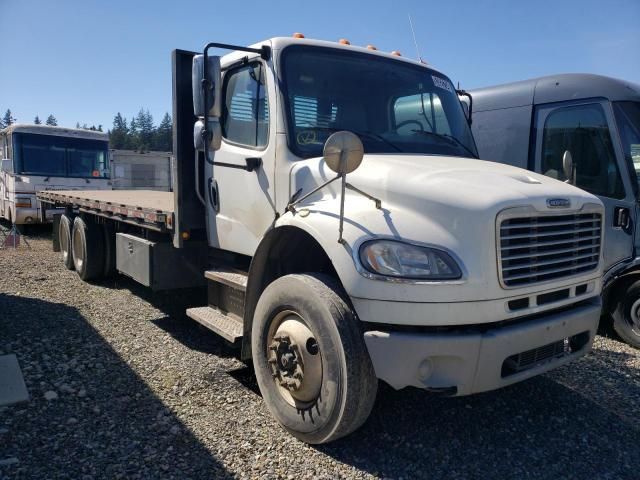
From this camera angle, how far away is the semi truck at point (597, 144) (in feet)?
18.7

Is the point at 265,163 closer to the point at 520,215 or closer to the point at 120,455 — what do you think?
the point at 520,215

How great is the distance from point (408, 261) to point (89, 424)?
2365 mm

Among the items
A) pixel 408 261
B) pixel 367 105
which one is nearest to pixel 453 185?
pixel 408 261

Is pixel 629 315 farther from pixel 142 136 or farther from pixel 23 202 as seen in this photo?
pixel 142 136

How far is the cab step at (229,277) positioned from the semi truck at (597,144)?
325 centimetres

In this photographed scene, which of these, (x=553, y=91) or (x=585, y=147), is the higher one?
(x=553, y=91)

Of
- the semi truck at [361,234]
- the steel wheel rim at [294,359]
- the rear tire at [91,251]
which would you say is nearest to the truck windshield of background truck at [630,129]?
the semi truck at [361,234]

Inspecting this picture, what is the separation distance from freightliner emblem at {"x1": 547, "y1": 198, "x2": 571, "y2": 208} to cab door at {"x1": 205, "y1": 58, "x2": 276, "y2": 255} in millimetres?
1854

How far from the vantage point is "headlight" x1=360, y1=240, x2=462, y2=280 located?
2.81 m

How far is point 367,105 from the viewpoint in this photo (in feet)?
13.1

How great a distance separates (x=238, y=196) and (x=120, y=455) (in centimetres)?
204

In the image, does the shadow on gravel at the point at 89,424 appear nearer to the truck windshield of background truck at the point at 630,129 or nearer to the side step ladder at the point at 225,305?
the side step ladder at the point at 225,305

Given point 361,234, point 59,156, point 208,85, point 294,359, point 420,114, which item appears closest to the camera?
point 361,234

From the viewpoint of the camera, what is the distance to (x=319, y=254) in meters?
3.76
